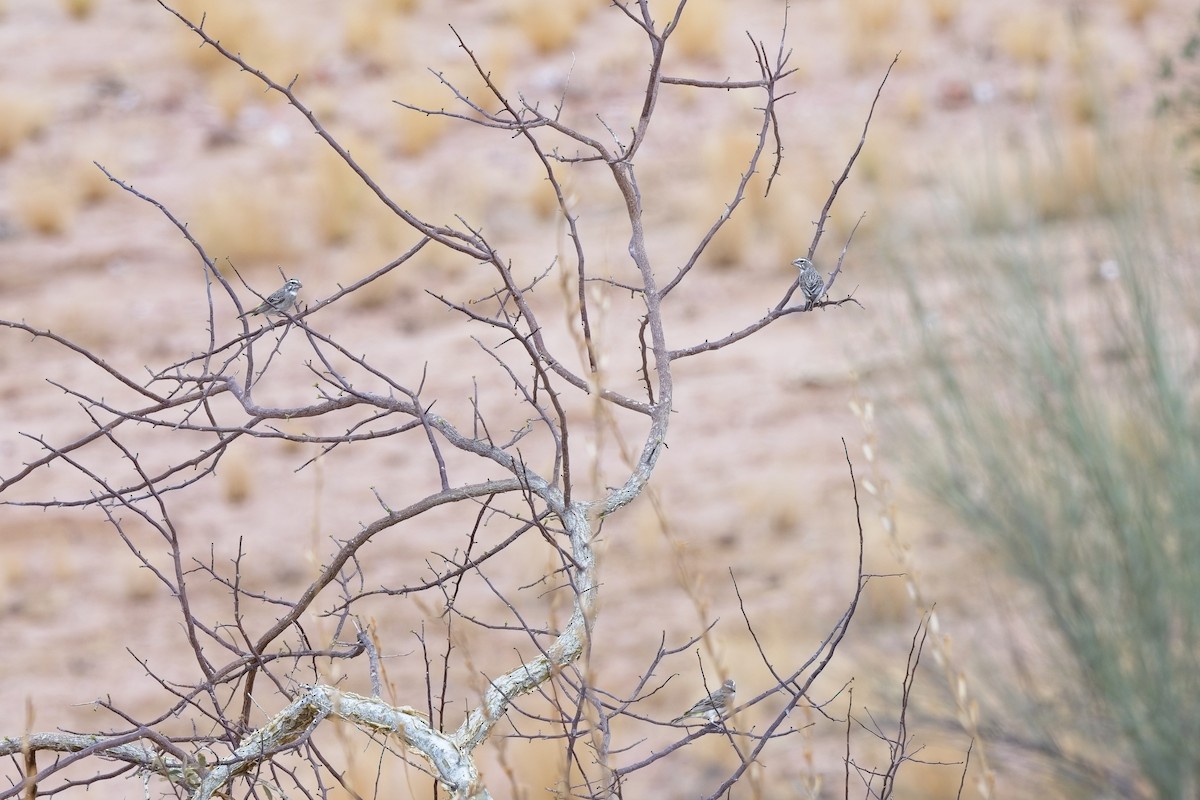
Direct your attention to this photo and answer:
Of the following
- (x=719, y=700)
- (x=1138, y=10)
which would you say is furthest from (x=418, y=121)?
(x=719, y=700)

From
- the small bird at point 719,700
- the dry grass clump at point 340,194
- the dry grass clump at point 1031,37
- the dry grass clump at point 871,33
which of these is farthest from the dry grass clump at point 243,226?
the small bird at point 719,700

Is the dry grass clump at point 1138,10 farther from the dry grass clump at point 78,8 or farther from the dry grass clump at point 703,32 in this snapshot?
the dry grass clump at point 78,8

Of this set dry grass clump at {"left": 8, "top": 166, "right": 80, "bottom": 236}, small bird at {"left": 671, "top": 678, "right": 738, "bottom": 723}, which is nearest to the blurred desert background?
dry grass clump at {"left": 8, "top": 166, "right": 80, "bottom": 236}

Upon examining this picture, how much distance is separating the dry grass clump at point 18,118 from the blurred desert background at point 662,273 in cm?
3

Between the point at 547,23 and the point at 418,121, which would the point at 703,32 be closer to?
the point at 547,23

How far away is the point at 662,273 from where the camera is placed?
10.9 metres

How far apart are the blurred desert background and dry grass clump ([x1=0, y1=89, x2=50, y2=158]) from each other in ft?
0.11

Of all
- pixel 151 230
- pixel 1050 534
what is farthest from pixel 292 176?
pixel 1050 534

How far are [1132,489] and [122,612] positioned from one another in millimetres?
6561

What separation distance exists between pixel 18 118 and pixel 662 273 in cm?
687

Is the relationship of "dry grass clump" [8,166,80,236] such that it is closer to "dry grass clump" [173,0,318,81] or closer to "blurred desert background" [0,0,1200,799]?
"blurred desert background" [0,0,1200,799]

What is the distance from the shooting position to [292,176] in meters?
12.6

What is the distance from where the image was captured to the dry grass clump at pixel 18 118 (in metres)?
12.6

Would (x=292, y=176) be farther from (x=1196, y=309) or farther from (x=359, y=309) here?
(x=1196, y=309)
